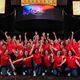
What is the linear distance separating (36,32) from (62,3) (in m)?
1.39

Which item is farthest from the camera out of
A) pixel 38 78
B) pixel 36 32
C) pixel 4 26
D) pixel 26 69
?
pixel 4 26

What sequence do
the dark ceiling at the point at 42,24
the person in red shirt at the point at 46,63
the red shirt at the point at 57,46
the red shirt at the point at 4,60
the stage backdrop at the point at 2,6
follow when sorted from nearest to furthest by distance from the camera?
the red shirt at the point at 4,60, the person in red shirt at the point at 46,63, the red shirt at the point at 57,46, the dark ceiling at the point at 42,24, the stage backdrop at the point at 2,6

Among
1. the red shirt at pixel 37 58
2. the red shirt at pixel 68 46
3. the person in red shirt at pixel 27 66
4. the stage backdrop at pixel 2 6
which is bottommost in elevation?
the person in red shirt at pixel 27 66

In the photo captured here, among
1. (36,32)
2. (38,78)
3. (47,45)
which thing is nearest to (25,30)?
(36,32)

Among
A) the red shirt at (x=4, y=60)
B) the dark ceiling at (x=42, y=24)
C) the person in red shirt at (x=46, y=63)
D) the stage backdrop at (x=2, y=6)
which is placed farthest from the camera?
the stage backdrop at (x=2, y=6)

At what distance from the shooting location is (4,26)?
10.6 metres

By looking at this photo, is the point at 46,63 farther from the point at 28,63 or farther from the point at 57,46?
the point at 57,46

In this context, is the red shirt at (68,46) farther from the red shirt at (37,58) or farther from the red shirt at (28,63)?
the red shirt at (28,63)

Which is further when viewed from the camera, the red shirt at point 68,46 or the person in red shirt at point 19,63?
the red shirt at point 68,46

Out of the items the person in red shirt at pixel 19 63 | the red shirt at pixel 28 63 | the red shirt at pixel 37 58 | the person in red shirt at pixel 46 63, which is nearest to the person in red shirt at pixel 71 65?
the person in red shirt at pixel 46 63

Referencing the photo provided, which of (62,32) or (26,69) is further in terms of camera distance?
(62,32)

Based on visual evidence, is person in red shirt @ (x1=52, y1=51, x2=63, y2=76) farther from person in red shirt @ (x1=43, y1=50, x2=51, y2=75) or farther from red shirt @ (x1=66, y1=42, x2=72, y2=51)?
red shirt @ (x1=66, y1=42, x2=72, y2=51)

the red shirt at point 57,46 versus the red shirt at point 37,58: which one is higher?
the red shirt at point 57,46

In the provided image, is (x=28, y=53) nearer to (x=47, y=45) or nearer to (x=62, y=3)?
(x=47, y=45)
